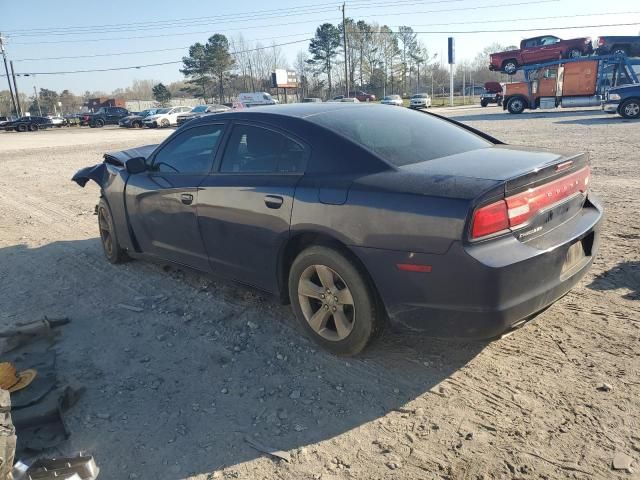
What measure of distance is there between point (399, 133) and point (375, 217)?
0.99 meters

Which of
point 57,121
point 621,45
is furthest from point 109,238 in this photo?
point 57,121

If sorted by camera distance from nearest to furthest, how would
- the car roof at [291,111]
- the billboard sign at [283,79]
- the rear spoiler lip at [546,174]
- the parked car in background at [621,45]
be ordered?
1. the rear spoiler lip at [546,174]
2. the car roof at [291,111]
3. the parked car in background at [621,45]
4. the billboard sign at [283,79]

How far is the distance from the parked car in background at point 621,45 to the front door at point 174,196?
3299 cm

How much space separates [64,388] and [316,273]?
166 cm

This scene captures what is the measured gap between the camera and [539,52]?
109ft

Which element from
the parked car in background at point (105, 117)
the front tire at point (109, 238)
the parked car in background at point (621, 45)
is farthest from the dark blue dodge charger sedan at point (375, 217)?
the parked car in background at point (105, 117)

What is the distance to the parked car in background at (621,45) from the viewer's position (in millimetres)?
29969

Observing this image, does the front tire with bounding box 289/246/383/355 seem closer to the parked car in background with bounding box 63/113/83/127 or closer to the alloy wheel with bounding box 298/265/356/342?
the alloy wheel with bounding box 298/265/356/342

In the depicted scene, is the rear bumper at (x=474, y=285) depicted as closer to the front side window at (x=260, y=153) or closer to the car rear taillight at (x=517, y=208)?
the car rear taillight at (x=517, y=208)

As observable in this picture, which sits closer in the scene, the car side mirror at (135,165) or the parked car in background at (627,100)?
the car side mirror at (135,165)

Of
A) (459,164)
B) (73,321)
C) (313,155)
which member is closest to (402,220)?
(459,164)

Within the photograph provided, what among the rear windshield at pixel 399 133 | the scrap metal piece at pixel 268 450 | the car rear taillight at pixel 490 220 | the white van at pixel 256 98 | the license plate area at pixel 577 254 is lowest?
the scrap metal piece at pixel 268 450

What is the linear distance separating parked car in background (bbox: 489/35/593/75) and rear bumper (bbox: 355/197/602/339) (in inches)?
1348

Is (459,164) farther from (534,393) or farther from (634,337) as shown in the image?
(634,337)
